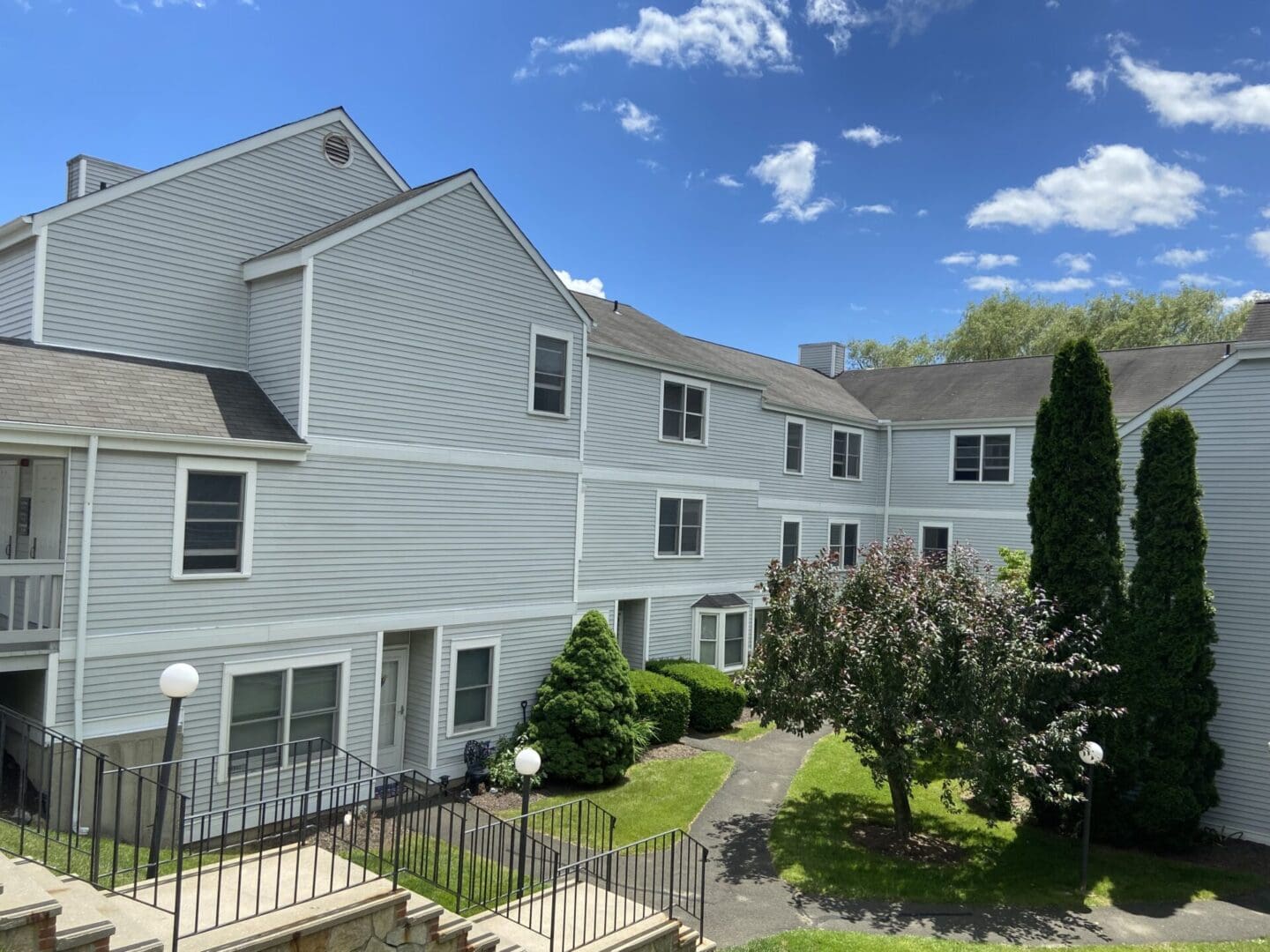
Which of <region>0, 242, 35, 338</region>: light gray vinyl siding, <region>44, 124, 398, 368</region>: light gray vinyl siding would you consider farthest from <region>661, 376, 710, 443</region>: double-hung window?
<region>0, 242, 35, 338</region>: light gray vinyl siding

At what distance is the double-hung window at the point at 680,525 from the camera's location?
1939cm

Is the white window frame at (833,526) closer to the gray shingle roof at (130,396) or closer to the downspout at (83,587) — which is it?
the gray shingle roof at (130,396)

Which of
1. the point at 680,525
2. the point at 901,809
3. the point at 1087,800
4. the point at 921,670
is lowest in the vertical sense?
the point at 901,809

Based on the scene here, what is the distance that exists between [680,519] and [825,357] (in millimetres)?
16401

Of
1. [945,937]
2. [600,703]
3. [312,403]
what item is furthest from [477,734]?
[945,937]

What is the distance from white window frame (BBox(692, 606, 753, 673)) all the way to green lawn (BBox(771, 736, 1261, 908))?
568 centimetres

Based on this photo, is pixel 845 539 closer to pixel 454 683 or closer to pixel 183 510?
pixel 454 683

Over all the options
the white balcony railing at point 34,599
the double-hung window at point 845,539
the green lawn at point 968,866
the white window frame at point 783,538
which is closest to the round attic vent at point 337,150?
the white balcony railing at point 34,599

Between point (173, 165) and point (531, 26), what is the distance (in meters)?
7.49

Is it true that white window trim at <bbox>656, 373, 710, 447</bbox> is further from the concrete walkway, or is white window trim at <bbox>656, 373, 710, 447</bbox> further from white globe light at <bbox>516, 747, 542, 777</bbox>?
white globe light at <bbox>516, 747, 542, 777</bbox>

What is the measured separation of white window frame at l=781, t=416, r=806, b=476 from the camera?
23250 millimetres

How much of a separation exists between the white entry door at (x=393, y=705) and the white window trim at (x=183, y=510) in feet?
11.1

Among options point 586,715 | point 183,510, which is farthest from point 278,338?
point 586,715

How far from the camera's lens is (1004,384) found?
27375mm
